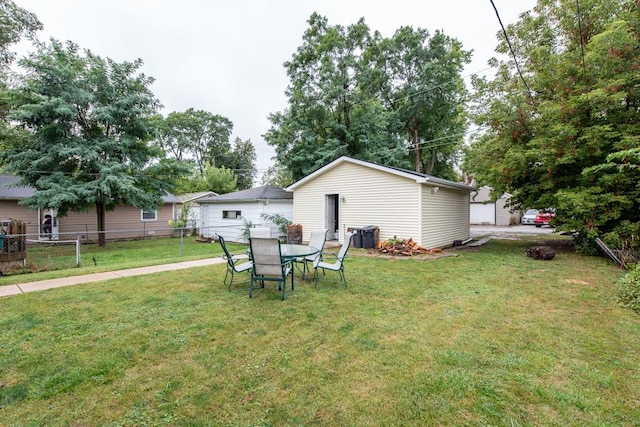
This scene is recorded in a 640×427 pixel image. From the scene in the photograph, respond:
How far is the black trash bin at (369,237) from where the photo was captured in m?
10.8

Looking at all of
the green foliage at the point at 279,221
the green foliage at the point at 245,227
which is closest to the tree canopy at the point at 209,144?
the green foliage at the point at 245,227

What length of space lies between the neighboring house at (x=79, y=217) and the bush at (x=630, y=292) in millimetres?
15234

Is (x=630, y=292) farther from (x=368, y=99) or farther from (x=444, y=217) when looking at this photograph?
(x=368, y=99)

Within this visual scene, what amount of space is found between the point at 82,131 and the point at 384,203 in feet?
46.7

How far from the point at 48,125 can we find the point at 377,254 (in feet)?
48.7

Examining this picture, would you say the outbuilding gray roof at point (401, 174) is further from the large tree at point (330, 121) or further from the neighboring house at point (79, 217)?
the neighboring house at point (79, 217)

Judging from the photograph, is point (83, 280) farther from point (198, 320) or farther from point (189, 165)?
point (189, 165)

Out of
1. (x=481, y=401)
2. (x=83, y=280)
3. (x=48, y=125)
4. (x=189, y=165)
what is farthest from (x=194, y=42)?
(x=481, y=401)

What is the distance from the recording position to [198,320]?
399 cm

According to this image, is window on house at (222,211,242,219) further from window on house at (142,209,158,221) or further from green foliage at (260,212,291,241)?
window on house at (142,209,158,221)

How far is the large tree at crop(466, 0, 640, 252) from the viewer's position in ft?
29.5

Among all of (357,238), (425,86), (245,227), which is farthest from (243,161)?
(357,238)

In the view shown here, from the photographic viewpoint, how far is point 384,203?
11031mm

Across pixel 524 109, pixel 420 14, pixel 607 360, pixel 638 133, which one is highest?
pixel 420 14
